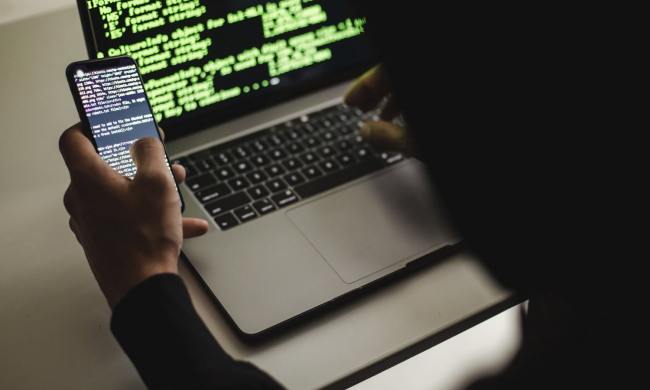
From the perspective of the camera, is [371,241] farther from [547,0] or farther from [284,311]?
[547,0]

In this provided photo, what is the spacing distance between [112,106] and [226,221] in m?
0.15

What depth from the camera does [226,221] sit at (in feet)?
2.05

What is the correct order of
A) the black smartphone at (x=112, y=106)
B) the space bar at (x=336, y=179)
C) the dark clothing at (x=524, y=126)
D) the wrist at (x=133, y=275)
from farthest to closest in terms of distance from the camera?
the space bar at (x=336, y=179) < the black smartphone at (x=112, y=106) < the wrist at (x=133, y=275) < the dark clothing at (x=524, y=126)

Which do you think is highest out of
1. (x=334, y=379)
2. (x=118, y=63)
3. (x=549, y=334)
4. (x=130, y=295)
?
(x=118, y=63)

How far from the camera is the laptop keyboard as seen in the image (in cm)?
65

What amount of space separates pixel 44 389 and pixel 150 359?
13cm

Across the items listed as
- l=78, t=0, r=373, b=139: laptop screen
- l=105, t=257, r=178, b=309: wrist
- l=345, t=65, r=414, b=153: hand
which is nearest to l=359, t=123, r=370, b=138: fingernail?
l=345, t=65, r=414, b=153: hand

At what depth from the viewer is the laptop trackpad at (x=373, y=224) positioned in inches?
23.0

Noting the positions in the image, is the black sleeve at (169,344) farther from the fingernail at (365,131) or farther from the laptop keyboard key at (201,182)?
the fingernail at (365,131)

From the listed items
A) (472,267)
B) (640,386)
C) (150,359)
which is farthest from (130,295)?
(640,386)

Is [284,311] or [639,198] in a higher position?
[639,198]

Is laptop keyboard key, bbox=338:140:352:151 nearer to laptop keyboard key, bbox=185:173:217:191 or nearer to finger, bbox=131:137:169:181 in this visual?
laptop keyboard key, bbox=185:173:217:191

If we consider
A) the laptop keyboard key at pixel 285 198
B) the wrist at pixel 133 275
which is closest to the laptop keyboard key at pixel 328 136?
the laptop keyboard key at pixel 285 198

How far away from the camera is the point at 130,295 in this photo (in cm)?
44
